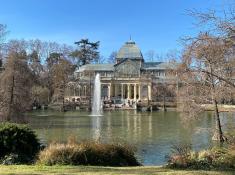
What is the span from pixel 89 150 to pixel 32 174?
4842 mm

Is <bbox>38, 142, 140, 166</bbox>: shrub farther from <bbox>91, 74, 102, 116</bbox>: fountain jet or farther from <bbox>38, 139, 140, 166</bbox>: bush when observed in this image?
<bbox>91, 74, 102, 116</bbox>: fountain jet

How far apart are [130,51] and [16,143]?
107978mm

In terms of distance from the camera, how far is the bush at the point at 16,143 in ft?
50.2

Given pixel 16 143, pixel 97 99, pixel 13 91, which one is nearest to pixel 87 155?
pixel 16 143

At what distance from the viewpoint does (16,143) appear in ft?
51.3

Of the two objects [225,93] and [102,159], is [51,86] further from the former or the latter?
[102,159]

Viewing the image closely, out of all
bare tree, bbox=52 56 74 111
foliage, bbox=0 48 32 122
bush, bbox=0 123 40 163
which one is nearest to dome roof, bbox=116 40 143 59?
bare tree, bbox=52 56 74 111

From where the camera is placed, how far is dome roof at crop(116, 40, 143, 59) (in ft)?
396

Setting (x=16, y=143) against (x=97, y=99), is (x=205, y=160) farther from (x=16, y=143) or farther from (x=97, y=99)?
(x=97, y=99)

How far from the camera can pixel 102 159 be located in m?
14.5

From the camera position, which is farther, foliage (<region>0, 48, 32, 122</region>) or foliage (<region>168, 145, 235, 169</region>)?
foliage (<region>0, 48, 32, 122</region>)

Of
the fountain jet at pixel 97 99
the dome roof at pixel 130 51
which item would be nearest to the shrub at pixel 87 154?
the fountain jet at pixel 97 99

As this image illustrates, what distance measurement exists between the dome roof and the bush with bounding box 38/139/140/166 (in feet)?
345

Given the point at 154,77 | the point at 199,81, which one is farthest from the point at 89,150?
the point at 154,77
